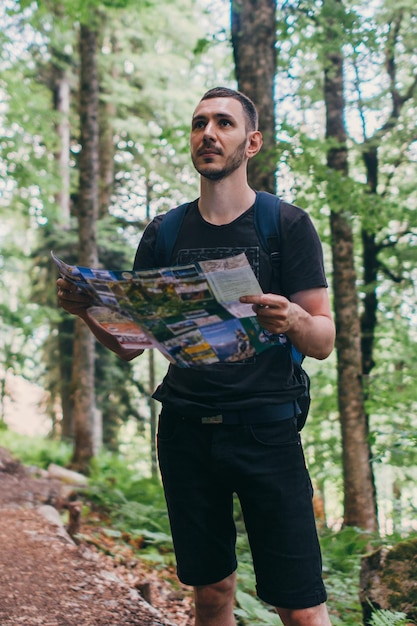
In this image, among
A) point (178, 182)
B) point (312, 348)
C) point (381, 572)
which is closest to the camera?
point (312, 348)

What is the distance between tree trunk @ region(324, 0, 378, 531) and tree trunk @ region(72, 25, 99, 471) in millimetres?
4271

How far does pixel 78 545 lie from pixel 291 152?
5.13 metres

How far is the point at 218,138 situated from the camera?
269 centimetres

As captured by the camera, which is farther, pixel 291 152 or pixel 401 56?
pixel 401 56

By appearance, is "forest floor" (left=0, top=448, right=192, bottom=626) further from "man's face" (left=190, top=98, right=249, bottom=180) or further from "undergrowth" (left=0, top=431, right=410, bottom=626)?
"man's face" (left=190, top=98, right=249, bottom=180)

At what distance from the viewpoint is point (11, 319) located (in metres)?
12.8

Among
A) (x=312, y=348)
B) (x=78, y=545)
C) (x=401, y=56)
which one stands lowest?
(x=78, y=545)

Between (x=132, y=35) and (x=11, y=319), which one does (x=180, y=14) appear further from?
(x=11, y=319)

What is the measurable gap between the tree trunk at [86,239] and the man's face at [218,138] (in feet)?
29.0

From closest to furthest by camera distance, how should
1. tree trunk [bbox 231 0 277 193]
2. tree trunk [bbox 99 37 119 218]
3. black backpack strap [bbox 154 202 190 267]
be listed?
1. black backpack strap [bbox 154 202 190 267]
2. tree trunk [bbox 231 0 277 193]
3. tree trunk [bbox 99 37 119 218]

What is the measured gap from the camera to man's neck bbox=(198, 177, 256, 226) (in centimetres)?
271

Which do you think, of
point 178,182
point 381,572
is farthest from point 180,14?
point 381,572

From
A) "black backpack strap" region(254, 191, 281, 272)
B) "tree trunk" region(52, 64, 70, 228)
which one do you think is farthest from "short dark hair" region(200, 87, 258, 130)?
"tree trunk" region(52, 64, 70, 228)

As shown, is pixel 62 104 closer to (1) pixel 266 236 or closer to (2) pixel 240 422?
(1) pixel 266 236
